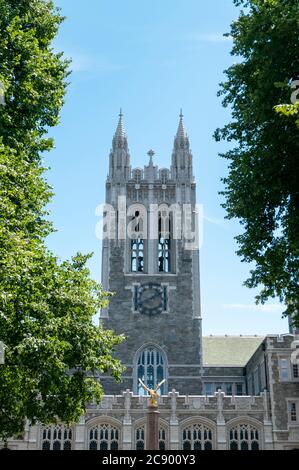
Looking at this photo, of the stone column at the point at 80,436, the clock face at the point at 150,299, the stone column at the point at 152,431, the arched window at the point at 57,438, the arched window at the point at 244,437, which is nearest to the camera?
the stone column at the point at 152,431

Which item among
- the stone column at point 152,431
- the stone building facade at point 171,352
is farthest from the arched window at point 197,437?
the stone column at point 152,431

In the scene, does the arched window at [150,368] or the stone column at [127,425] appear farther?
the arched window at [150,368]

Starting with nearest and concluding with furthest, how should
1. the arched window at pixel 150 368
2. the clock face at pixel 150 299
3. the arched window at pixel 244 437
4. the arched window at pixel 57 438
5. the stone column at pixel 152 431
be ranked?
the stone column at pixel 152 431, the arched window at pixel 57 438, the arched window at pixel 244 437, the arched window at pixel 150 368, the clock face at pixel 150 299

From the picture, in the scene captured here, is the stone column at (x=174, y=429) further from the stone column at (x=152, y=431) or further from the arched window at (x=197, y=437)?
the stone column at (x=152, y=431)

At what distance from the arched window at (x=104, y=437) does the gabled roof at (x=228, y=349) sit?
1362 cm

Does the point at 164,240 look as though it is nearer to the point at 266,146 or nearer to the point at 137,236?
the point at 137,236

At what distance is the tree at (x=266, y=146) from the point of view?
20.1 meters

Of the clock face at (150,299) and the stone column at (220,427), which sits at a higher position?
the clock face at (150,299)

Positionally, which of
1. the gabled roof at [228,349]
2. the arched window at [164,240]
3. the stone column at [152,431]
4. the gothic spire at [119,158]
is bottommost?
the stone column at [152,431]

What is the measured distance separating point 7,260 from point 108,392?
35599 mm

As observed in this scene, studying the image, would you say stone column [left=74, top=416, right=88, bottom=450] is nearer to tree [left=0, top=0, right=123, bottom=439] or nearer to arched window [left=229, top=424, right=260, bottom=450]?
arched window [left=229, top=424, right=260, bottom=450]

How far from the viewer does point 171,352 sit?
53719 mm

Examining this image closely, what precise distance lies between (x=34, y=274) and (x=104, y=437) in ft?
91.9
